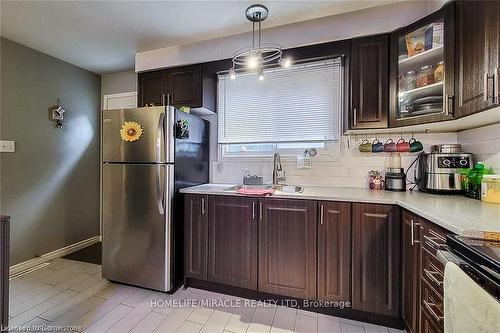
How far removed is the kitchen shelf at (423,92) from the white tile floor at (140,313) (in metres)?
1.73

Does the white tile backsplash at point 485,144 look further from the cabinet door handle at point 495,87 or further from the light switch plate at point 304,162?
the light switch plate at point 304,162

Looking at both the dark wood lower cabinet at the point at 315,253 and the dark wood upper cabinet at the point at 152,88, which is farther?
the dark wood upper cabinet at the point at 152,88

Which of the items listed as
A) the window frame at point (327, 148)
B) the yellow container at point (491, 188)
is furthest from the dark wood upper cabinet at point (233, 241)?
the yellow container at point (491, 188)

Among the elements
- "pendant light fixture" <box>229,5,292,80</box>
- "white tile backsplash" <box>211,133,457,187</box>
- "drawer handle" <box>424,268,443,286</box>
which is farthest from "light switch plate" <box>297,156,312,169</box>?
"drawer handle" <box>424,268,443,286</box>

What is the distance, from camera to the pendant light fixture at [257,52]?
1.88 metres

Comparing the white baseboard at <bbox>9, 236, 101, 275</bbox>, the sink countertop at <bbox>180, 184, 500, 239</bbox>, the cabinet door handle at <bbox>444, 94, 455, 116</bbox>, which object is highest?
the cabinet door handle at <bbox>444, 94, 455, 116</bbox>

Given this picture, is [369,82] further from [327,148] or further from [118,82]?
[118,82]

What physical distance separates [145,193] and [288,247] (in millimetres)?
1332

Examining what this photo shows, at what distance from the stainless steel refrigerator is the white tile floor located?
16 cm

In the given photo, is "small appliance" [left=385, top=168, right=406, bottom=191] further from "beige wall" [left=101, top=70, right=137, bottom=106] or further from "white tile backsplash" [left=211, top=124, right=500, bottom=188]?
"beige wall" [left=101, top=70, right=137, bottom=106]

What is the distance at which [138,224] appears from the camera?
7.13 feet

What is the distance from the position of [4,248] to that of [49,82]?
2.42 m

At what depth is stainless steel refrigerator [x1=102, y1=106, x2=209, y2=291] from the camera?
2.09m

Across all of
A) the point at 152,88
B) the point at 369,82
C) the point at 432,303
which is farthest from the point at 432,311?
the point at 152,88
